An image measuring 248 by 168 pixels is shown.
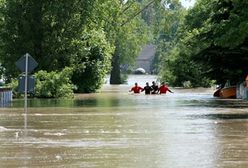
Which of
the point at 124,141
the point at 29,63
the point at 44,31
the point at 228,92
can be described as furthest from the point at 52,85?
the point at 124,141

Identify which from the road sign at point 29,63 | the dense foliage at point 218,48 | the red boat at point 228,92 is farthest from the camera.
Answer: the red boat at point 228,92

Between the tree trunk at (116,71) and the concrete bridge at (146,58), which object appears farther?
the concrete bridge at (146,58)

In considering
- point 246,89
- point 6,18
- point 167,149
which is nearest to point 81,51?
point 6,18

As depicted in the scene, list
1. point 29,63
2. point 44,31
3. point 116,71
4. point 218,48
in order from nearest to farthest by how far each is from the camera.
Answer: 1. point 29,63
2. point 218,48
3. point 44,31
4. point 116,71

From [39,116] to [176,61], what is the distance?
170ft

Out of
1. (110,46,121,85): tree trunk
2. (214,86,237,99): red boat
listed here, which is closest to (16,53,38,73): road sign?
(214,86,237,99): red boat

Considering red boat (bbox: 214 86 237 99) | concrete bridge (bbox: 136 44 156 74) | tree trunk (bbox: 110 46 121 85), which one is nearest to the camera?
red boat (bbox: 214 86 237 99)

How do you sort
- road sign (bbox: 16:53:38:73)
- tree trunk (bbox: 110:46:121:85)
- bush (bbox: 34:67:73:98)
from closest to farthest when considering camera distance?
road sign (bbox: 16:53:38:73) → bush (bbox: 34:67:73:98) → tree trunk (bbox: 110:46:121:85)

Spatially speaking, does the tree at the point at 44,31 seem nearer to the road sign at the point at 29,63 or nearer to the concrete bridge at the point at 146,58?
the road sign at the point at 29,63

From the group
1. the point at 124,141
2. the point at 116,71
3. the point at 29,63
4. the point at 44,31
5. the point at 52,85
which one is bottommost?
the point at 124,141

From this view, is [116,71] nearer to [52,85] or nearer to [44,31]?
[44,31]

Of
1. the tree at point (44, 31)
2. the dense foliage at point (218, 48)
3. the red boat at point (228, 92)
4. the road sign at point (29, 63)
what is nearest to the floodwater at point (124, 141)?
the road sign at point (29, 63)

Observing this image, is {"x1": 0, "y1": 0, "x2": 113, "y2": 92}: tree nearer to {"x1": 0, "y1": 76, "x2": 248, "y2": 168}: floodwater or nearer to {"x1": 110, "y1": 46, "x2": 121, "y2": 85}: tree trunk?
{"x1": 0, "y1": 76, "x2": 248, "y2": 168}: floodwater

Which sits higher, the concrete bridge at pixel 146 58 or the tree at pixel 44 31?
the concrete bridge at pixel 146 58
